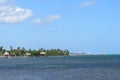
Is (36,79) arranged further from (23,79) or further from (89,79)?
(89,79)

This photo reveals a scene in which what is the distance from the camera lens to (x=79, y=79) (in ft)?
222

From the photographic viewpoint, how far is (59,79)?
68.3m

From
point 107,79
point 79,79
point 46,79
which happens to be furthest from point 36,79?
point 107,79

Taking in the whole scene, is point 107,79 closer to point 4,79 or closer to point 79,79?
point 79,79

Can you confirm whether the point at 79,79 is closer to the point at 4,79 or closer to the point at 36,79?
the point at 36,79

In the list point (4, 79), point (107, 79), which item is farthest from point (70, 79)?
point (4, 79)

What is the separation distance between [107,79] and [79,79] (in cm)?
457

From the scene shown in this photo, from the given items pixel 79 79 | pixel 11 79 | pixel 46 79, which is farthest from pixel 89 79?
pixel 11 79

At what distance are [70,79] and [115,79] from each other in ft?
24.0

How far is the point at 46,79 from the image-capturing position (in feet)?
225

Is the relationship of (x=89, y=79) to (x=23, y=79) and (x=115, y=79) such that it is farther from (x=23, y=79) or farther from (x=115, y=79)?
(x=23, y=79)

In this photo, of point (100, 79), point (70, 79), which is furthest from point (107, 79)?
point (70, 79)

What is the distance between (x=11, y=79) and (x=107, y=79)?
51.6ft

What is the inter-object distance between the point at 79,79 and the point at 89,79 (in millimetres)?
1671
